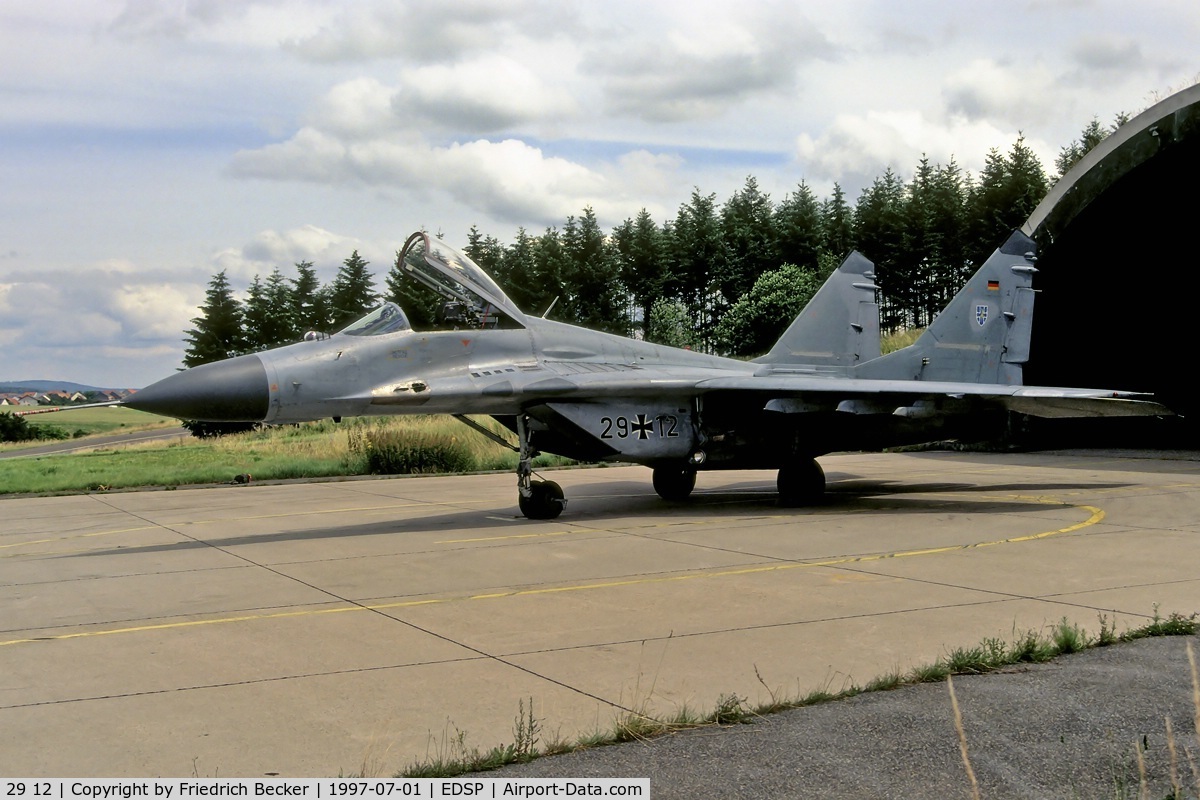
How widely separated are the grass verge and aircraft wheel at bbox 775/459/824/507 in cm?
775

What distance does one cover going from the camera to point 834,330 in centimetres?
1712

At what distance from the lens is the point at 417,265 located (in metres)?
13.5

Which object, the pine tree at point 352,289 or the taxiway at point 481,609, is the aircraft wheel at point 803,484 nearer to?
the taxiway at point 481,609

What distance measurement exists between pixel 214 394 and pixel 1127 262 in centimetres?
2269

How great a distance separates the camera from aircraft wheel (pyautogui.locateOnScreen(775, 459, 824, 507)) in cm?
1453

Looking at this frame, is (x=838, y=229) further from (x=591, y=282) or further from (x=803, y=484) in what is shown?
(x=803, y=484)

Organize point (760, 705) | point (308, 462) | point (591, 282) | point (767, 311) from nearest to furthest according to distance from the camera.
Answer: point (760, 705) < point (308, 462) < point (767, 311) < point (591, 282)

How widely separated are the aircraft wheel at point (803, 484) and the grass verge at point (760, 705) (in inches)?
305

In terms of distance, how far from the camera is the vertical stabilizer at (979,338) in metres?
16.8

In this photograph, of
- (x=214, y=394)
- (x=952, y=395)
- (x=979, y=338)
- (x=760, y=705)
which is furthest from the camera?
(x=979, y=338)

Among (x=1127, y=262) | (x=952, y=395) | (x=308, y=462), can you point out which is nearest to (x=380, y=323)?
(x=952, y=395)

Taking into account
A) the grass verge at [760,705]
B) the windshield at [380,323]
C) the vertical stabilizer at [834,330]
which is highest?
the vertical stabilizer at [834,330]

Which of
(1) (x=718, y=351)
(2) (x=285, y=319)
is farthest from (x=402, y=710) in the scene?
(2) (x=285, y=319)
